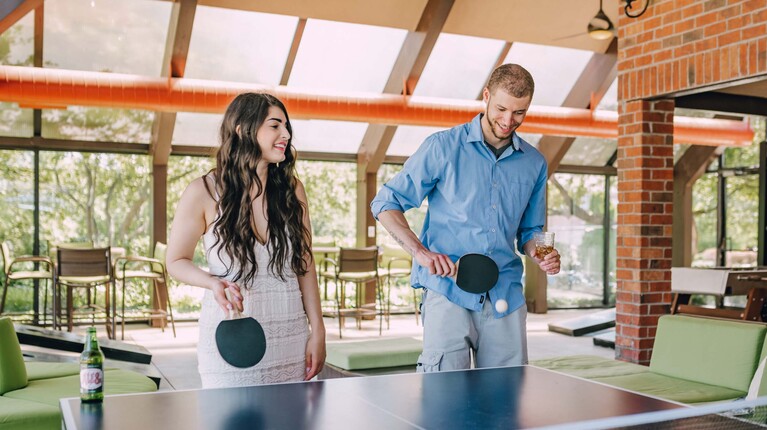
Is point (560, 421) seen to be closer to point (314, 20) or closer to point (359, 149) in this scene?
point (314, 20)

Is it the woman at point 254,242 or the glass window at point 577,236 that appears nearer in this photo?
the woman at point 254,242

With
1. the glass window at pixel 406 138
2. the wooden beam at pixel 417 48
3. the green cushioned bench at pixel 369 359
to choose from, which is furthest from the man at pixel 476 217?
the glass window at pixel 406 138

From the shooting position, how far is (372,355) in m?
4.71

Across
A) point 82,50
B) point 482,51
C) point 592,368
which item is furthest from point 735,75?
point 82,50

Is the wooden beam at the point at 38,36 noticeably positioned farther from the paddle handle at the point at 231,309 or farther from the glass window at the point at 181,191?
the paddle handle at the point at 231,309

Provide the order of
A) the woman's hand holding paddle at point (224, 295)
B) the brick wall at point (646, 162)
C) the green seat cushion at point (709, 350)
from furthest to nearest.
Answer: the brick wall at point (646, 162), the green seat cushion at point (709, 350), the woman's hand holding paddle at point (224, 295)

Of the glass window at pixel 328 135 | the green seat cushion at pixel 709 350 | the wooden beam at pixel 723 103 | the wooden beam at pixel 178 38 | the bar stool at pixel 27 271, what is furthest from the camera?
the glass window at pixel 328 135

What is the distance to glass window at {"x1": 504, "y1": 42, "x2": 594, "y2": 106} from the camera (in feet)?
29.9

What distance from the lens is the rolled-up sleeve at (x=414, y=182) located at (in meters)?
2.69

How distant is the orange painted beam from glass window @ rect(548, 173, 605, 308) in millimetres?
1766

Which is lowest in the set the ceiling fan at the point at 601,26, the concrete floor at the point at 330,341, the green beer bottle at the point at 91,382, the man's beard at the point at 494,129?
the concrete floor at the point at 330,341

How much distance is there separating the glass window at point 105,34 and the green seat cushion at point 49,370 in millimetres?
4394

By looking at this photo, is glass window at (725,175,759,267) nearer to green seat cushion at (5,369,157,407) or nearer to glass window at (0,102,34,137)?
green seat cushion at (5,369,157,407)

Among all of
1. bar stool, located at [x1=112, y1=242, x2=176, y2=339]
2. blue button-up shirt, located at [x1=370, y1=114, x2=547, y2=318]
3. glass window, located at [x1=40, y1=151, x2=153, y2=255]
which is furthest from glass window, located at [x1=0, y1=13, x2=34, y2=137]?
blue button-up shirt, located at [x1=370, y1=114, x2=547, y2=318]
